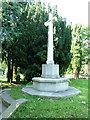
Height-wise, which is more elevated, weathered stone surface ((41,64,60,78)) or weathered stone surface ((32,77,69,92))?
weathered stone surface ((41,64,60,78))

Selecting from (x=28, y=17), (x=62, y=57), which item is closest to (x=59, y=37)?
(x=62, y=57)

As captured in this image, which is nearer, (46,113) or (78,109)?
(46,113)

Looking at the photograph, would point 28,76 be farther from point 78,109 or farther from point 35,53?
point 78,109

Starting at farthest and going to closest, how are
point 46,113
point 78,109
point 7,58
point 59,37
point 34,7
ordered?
point 7,58
point 34,7
point 59,37
point 78,109
point 46,113

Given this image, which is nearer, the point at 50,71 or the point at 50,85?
the point at 50,85

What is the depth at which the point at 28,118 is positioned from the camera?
3383 mm

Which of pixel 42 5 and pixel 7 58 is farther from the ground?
pixel 42 5

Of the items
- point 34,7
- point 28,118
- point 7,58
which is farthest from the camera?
point 7,58

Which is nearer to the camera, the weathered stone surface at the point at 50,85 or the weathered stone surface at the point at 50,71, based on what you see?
the weathered stone surface at the point at 50,85

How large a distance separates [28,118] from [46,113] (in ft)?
1.88

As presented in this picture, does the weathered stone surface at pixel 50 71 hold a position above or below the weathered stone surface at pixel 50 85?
above

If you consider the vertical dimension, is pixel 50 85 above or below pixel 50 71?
below

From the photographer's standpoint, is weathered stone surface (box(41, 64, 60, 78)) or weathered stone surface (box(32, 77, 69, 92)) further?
weathered stone surface (box(41, 64, 60, 78))

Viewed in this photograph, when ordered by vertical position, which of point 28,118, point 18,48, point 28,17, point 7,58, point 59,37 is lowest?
point 28,118
